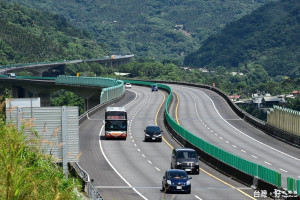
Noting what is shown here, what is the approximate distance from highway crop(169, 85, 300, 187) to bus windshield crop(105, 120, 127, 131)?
898 centimetres

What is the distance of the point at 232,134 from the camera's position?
83750 millimetres

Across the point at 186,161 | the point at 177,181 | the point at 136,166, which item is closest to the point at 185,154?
the point at 186,161

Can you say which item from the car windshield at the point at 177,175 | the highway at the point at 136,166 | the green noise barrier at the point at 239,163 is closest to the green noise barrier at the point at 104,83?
the highway at the point at 136,166

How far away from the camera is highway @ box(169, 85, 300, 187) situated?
62094 mm

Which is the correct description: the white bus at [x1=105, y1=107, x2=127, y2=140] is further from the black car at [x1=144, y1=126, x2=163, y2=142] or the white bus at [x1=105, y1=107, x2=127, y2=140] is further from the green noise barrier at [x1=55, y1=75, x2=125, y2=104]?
the green noise barrier at [x1=55, y1=75, x2=125, y2=104]

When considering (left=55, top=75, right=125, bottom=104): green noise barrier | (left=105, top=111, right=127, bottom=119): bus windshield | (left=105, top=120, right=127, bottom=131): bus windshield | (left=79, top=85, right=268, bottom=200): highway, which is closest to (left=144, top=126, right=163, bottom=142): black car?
(left=79, top=85, right=268, bottom=200): highway

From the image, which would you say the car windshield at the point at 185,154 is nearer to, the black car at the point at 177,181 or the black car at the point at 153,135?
the black car at the point at 177,181

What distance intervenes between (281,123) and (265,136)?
3204mm

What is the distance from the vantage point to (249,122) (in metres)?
93.9

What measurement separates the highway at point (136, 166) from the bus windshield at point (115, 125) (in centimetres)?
130

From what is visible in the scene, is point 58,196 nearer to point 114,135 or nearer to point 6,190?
point 6,190

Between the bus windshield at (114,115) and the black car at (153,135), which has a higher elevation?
the bus windshield at (114,115)

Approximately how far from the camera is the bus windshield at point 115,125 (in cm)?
7425

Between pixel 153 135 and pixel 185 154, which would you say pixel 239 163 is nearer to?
pixel 185 154
